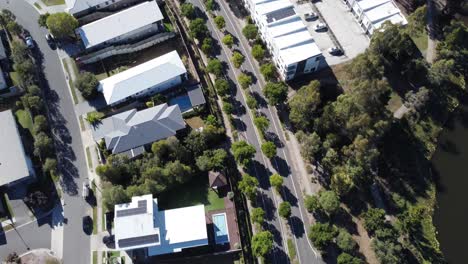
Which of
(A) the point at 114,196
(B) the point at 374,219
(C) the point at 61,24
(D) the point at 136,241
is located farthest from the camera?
(C) the point at 61,24

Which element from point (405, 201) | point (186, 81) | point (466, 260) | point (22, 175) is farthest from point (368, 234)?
point (22, 175)

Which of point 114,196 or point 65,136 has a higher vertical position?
point 65,136

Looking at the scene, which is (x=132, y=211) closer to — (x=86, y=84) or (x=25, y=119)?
(x=86, y=84)

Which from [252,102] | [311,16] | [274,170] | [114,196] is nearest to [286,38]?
[311,16]

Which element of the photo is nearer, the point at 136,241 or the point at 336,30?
the point at 136,241

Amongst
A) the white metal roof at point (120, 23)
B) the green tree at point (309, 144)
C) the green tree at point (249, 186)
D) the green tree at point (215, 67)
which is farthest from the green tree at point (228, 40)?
the green tree at point (249, 186)

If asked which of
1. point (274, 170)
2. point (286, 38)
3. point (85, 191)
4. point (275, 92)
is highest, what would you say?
point (286, 38)

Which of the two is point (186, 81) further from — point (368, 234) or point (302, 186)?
point (368, 234)
